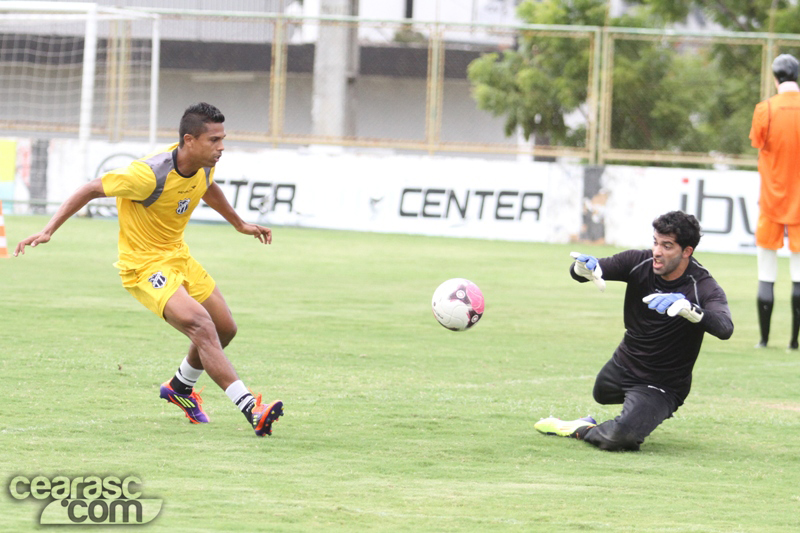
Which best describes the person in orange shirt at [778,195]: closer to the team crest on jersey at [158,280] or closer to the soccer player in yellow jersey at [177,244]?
the soccer player in yellow jersey at [177,244]

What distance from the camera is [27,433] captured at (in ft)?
19.2

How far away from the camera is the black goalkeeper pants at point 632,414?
20.3 ft

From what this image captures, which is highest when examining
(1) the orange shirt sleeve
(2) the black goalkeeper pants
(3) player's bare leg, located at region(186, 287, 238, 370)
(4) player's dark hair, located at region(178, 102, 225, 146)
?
(1) the orange shirt sleeve

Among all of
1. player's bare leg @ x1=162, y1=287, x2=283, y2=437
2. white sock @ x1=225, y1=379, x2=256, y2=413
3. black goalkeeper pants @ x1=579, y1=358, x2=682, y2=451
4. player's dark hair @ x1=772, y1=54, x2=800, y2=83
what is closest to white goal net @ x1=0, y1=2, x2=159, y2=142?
player's dark hair @ x1=772, y1=54, x2=800, y2=83

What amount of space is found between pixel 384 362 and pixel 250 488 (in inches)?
150

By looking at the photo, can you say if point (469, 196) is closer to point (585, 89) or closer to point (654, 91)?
point (585, 89)

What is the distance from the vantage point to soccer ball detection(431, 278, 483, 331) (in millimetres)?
7211

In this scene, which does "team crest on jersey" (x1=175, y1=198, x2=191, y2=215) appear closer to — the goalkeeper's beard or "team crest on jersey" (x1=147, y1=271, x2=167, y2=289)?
"team crest on jersey" (x1=147, y1=271, x2=167, y2=289)

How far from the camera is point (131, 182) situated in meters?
6.38

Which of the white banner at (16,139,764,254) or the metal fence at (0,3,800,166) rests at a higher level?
the metal fence at (0,3,800,166)

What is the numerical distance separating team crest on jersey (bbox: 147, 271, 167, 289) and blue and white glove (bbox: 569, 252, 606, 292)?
2.30m

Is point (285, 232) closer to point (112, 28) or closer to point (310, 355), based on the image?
point (112, 28)

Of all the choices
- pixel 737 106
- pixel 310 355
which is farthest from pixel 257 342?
pixel 737 106

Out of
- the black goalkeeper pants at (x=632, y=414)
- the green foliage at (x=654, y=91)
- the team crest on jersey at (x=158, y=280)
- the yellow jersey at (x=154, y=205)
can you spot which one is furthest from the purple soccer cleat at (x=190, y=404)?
Result: the green foliage at (x=654, y=91)
